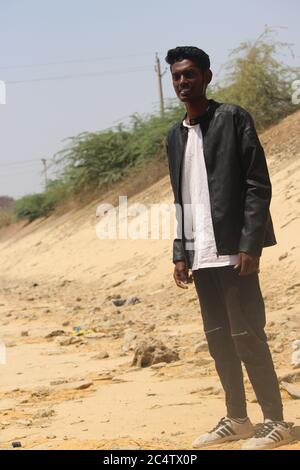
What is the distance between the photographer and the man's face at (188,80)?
170 inches

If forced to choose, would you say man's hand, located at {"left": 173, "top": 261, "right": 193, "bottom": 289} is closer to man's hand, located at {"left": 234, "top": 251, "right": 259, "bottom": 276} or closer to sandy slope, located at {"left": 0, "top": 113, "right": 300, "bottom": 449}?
man's hand, located at {"left": 234, "top": 251, "right": 259, "bottom": 276}

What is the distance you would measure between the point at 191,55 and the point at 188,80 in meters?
0.12

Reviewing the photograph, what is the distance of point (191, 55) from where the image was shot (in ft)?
14.1

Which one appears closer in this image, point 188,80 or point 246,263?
point 246,263

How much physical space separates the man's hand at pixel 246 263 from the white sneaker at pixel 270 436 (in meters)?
0.71

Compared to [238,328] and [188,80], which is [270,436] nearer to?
[238,328]

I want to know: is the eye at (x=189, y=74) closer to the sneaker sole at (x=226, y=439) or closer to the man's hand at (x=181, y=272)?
the man's hand at (x=181, y=272)

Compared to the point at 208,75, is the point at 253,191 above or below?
below

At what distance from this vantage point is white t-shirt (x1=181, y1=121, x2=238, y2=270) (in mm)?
4273

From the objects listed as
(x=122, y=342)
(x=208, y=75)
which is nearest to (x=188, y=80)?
(x=208, y=75)

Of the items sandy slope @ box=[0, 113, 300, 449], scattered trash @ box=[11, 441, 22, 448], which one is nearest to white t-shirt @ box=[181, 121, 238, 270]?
sandy slope @ box=[0, 113, 300, 449]

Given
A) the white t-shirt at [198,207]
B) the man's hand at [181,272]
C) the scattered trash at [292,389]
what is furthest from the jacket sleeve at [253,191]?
the scattered trash at [292,389]

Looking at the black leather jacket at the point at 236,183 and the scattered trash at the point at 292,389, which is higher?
the black leather jacket at the point at 236,183
